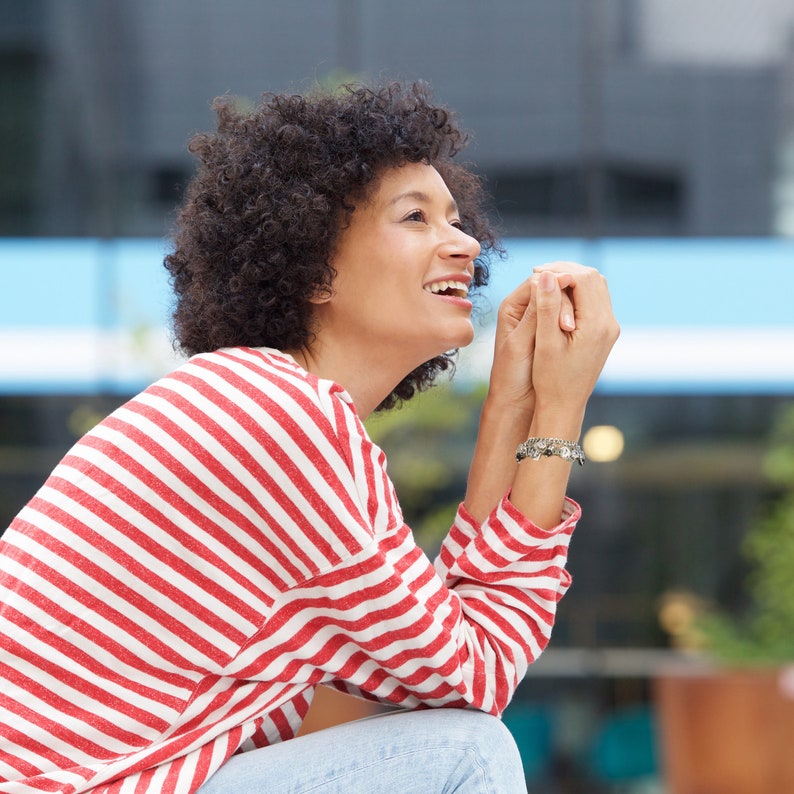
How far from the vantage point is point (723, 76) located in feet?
18.4

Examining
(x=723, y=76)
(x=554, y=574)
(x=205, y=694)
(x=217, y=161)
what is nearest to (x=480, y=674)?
(x=554, y=574)

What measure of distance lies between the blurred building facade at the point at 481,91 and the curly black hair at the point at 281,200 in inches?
164

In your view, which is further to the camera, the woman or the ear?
the ear

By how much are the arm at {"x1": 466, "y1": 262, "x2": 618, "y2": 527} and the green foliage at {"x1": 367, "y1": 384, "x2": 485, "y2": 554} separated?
3523 mm

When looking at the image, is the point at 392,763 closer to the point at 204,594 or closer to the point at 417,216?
the point at 204,594

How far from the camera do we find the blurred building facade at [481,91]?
557cm

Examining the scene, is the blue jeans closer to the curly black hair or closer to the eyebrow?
the curly black hair

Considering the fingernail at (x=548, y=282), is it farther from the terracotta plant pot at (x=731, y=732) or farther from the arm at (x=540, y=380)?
the terracotta plant pot at (x=731, y=732)

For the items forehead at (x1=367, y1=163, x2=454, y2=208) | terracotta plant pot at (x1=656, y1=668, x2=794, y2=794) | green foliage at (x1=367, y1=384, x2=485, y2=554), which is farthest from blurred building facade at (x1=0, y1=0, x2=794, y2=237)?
forehead at (x1=367, y1=163, x2=454, y2=208)

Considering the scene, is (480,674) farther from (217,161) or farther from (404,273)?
(217,161)

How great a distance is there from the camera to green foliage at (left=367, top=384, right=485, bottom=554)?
5.04m

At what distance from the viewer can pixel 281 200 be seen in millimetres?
1412

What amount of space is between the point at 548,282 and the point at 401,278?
0.18 m

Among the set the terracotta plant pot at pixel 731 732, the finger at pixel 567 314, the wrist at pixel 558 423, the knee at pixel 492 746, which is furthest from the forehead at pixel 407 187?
the terracotta plant pot at pixel 731 732
